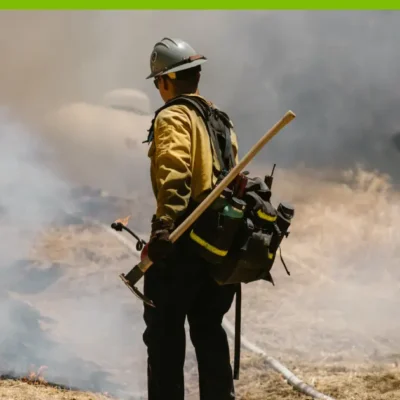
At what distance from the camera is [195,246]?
118 inches

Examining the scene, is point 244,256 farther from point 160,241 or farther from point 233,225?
point 160,241

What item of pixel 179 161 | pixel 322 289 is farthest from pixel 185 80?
pixel 322 289

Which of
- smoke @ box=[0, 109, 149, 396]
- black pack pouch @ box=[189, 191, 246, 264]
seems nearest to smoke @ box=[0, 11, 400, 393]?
smoke @ box=[0, 109, 149, 396]

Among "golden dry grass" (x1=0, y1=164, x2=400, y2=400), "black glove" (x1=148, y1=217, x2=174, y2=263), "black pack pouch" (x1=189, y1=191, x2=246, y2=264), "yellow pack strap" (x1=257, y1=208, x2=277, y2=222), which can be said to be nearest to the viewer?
"black glove" (x1=148, y1=217, x2=174, y2=263)

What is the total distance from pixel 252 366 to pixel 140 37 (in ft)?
13.8


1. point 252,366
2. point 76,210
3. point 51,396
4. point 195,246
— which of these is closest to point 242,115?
point 76,210

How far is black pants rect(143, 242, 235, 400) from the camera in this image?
3055 millimetres

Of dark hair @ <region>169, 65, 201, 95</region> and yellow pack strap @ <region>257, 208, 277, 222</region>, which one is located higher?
dark hair @ <region>169, 65, 201, 95</region>

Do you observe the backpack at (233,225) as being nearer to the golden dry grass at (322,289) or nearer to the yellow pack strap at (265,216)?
the yellow pack strap at (265,216)

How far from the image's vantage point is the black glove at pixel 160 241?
285cm

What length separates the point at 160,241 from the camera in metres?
2.85

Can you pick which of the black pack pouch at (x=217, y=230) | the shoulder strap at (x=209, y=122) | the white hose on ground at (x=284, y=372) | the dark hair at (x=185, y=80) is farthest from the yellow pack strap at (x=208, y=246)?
the white hose on ground at (x=284, y=372)

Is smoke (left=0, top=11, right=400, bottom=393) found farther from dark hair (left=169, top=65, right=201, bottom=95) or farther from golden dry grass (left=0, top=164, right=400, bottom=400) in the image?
dark hair (left=169, top=65, right=201, bottom=95)

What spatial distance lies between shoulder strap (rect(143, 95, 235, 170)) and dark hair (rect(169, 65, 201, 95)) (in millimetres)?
98
